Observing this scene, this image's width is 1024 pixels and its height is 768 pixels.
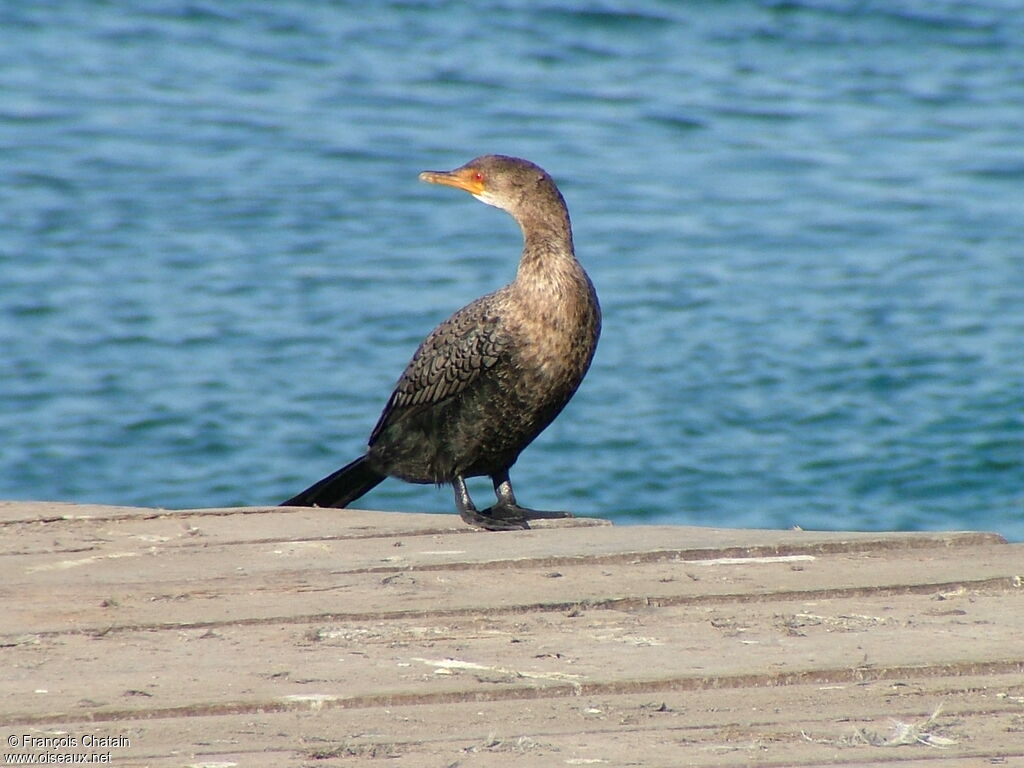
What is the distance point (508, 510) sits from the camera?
177 inches

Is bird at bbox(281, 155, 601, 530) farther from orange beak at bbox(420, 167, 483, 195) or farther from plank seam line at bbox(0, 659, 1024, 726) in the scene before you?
plank seam line at bbox(0, 659, 1024, 726)

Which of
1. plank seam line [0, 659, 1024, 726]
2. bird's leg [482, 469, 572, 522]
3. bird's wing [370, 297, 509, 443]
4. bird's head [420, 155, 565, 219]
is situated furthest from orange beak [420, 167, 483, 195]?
plank seam line [0, 659, 1024, 726]

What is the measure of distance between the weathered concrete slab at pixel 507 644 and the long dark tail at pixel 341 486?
823mm

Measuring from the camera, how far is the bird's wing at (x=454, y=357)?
4.40 metres

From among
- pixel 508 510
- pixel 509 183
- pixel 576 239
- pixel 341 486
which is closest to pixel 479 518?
pixel 508 510

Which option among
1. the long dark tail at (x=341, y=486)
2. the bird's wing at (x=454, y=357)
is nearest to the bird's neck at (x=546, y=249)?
the bird's wing at (x=454, y=357)

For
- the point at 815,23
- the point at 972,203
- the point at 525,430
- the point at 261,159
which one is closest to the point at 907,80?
the point at 815,23

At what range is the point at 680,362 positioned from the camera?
971cm

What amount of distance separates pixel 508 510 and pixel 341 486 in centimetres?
53

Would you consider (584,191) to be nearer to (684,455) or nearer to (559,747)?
(684,455)

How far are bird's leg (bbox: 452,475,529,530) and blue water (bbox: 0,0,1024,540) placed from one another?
3775mm

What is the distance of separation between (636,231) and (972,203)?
2628 mm

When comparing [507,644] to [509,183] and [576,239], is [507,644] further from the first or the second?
[576,239]

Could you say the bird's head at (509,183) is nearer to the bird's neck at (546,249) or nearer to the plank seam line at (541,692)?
the bird's neck at (546,249)
